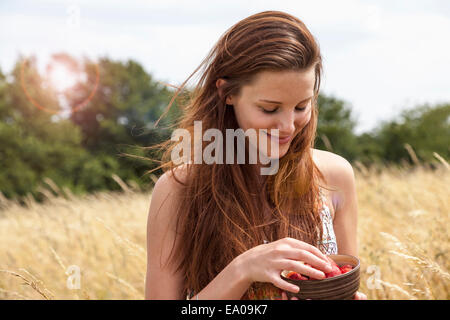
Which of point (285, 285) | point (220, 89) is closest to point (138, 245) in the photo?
point (220, 89)

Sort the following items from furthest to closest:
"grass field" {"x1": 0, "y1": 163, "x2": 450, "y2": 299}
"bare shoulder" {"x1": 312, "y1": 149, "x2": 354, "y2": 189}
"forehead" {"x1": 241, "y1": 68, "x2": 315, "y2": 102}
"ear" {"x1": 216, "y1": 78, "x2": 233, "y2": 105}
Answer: "grass field" {"x1": 0, "y1": 163, "x2": 450, "y2": 299} → "bare shoulder" {"x1": 312, "y1": 149, "x2": 354, "y2": 189} → "ear" {"x1": 216, "y1": 78, "x2": 233, "y2": 105} → "forehead" {"x1": 241, "y1": 68, "x2": 315, "y2": 102}

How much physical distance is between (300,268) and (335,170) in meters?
1.03

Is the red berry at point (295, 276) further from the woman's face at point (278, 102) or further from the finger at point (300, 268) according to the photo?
the woman's face at point (278, 102)

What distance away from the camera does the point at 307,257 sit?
1.27 metres

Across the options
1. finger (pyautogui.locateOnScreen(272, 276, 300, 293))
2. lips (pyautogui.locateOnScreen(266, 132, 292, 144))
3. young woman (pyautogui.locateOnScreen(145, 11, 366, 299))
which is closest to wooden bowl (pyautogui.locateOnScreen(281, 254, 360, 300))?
finger (pyautogui.locateOnScreen(272, 276, 300, 293))

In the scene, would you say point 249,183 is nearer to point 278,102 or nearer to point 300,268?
point 278,102

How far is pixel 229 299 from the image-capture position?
1477mm

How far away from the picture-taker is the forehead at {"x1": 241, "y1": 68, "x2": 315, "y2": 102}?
1.69 meters

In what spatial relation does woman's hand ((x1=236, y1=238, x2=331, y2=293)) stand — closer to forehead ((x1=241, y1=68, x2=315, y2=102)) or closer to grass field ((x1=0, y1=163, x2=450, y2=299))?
forehead ((x1=241, y1=68, x2=315, y2=102))

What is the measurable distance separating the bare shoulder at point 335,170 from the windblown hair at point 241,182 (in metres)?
0.10
